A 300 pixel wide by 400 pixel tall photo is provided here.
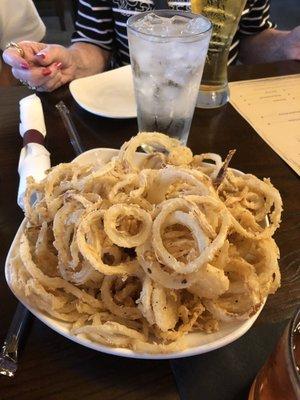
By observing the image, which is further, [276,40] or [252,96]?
[276,40]

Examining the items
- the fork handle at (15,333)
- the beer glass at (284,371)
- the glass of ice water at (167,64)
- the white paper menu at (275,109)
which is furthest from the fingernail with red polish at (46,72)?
the beer glass at (284,371)

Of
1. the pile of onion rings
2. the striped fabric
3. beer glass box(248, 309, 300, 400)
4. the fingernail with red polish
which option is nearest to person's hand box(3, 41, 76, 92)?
the fingernail with red polish

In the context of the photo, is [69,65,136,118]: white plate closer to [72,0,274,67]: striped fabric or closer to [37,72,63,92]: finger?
[37,72,63,92]: finger

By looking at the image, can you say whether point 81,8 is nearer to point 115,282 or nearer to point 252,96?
point 252,96

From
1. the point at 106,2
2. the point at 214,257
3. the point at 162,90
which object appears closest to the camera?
the point at 214,257

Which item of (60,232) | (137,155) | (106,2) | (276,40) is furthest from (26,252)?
(276,40)

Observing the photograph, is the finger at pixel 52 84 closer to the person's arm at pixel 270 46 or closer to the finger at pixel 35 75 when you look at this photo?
the finger at pixel 35 75

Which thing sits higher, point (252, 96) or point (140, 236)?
point (140, 236)
